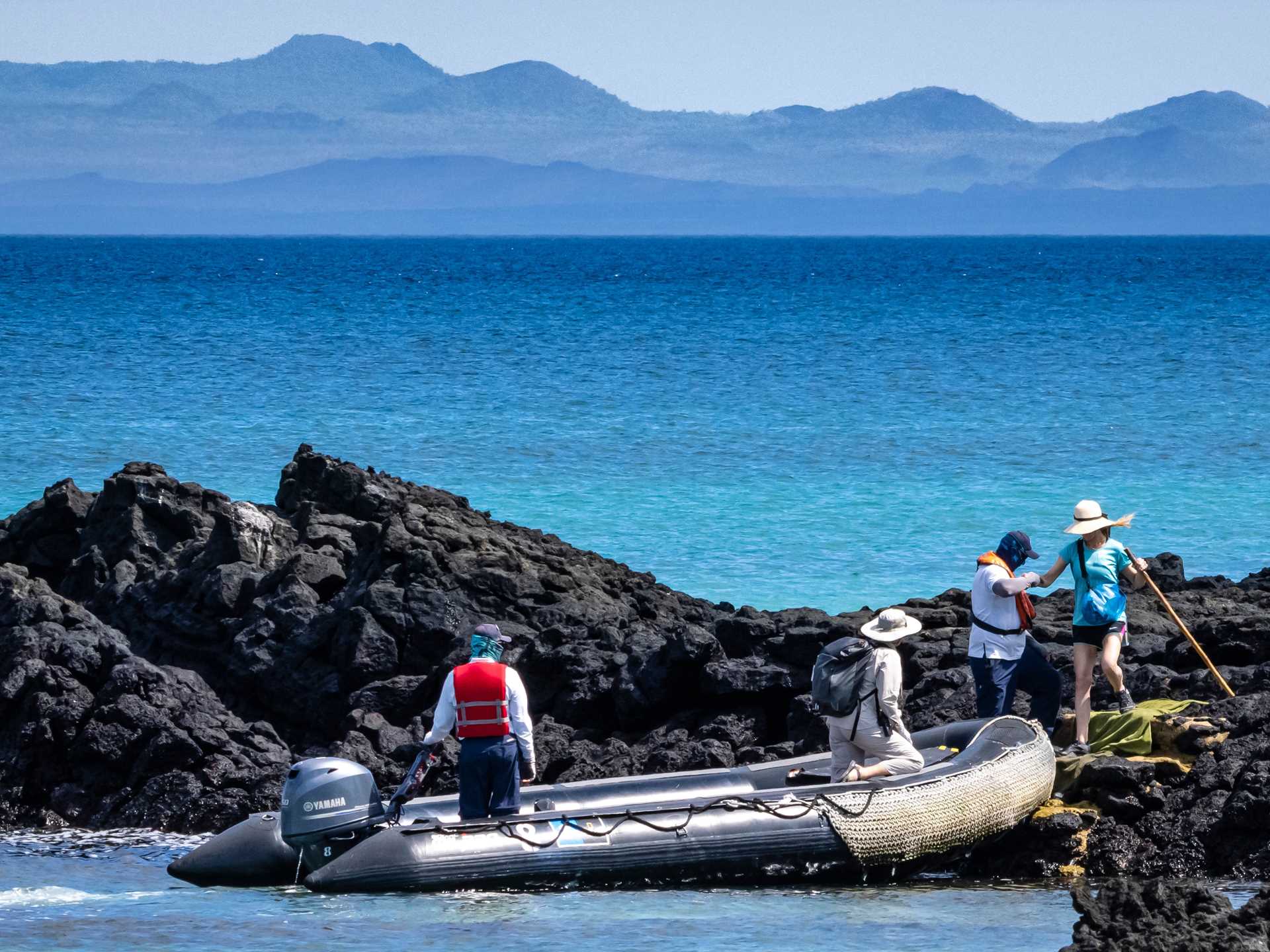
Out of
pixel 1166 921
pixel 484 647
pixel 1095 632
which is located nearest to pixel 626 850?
pixel 484 647


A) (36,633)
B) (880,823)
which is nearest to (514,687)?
(880,823)

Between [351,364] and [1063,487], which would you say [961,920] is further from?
[351,364]

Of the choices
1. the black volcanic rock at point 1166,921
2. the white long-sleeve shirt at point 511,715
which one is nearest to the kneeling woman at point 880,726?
the white long-sleeve shirt at point 511,715

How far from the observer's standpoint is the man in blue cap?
35.2 ft

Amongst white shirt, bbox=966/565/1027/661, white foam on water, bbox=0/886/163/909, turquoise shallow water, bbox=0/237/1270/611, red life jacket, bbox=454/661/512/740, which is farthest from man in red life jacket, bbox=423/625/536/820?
turquoise shallow water, bbox=0/237/1270/611

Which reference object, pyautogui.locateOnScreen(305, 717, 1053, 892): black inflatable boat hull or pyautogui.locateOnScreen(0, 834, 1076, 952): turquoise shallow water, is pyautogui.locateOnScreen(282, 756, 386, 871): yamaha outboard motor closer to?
pyautogui.locateOnScreen(305, 717, 1053, 892): black inflatable boat hull

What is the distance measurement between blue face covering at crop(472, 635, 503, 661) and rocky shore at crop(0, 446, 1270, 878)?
8.71 feet

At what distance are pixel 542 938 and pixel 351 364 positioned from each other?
127ft

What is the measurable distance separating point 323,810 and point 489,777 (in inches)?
36.8

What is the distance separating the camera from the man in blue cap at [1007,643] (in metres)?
10.7

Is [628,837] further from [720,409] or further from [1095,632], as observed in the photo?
[720,409]

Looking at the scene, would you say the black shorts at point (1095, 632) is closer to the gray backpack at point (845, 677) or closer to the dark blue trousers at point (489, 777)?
the gray backpack at point (845, 677)

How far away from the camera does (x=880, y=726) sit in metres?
10.4

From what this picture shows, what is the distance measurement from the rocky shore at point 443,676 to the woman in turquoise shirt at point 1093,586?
571mm
